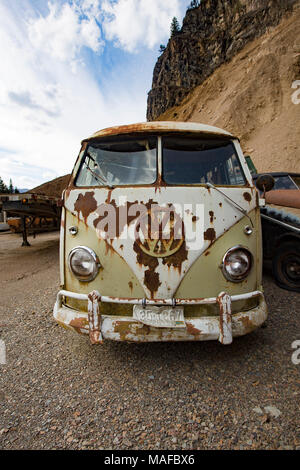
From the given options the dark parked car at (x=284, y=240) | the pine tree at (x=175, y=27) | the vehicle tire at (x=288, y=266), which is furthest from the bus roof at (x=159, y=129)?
the pine tree at (x=175, y=27)

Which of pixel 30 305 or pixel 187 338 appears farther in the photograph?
pixel 30 305

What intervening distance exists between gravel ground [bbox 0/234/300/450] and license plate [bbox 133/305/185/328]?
1.76 ft

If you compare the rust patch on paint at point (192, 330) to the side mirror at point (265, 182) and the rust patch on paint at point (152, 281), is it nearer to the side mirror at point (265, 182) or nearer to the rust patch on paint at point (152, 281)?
the rust patch on paint at point (152, 281)

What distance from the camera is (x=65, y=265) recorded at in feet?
7.40

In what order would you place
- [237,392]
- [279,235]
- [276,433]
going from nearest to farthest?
[276,433], [237,392], [279,235]

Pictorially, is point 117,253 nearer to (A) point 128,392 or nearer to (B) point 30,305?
(A) point 128,392

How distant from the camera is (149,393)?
196 centimetres

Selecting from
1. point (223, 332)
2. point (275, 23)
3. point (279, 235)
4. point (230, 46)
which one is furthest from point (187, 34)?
point (223, 332)

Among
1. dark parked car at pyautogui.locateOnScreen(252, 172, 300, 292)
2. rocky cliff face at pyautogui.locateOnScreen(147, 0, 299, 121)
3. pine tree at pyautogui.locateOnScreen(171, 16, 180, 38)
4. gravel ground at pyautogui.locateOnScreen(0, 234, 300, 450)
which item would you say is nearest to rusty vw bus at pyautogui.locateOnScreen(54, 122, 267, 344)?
gravel ground at pyautogui.locateOnScreen(0, 234, 300, 450)

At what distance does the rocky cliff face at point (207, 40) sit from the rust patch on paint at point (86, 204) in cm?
3167

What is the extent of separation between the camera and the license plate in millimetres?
1942

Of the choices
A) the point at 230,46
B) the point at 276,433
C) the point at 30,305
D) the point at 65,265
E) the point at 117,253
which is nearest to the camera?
the point at 276,433

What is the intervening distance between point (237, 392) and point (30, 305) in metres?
3.21

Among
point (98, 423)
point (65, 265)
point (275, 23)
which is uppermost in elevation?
point (275, 23)
